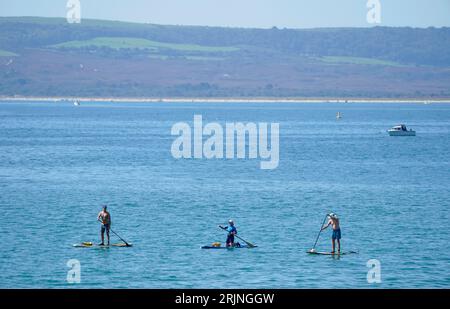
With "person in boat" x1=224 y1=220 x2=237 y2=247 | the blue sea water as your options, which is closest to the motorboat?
the blue sea water

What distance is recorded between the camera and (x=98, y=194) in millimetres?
67812

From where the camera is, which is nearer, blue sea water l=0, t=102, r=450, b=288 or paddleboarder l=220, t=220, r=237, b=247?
blue sea water l=0, t=102, r=450, b=288

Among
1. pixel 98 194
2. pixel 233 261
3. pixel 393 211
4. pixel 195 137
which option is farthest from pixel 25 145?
pixel 233 261

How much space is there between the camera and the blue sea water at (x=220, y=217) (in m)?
39.2

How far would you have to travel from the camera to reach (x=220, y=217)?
55.6 m

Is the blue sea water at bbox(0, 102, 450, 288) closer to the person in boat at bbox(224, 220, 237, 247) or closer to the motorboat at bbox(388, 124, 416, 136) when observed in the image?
the person in boat at bbox(224, 220, 237, 247)

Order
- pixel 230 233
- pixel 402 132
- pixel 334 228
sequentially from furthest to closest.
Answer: pixel 402 132, pixel 230 233, pixel 334 228

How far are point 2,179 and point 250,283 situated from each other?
1780 inches

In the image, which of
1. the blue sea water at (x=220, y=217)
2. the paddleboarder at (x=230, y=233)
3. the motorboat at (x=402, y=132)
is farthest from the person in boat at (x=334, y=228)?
the motorboat at (x=402, y=132)

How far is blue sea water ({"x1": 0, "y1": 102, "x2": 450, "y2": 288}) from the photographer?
39.2 meters

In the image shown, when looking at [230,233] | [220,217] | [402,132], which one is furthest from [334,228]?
[402,132]

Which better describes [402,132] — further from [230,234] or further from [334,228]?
[334,228]

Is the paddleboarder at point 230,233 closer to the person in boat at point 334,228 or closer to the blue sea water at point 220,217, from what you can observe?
the blue sea water at point 220,217
